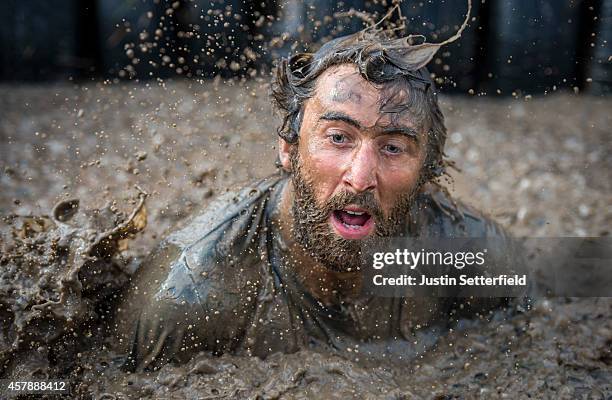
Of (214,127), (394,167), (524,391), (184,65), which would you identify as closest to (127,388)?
(394,167)

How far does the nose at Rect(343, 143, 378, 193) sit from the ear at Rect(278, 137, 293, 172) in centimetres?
48

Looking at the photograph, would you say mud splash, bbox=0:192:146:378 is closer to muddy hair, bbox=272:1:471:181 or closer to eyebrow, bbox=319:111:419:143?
muddy hair, bbox=272:1:471:181

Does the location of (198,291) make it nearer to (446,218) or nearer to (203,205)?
(203,205)

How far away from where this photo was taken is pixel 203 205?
4012 millimetres

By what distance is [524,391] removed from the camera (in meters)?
3.77

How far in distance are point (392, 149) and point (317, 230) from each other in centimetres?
49

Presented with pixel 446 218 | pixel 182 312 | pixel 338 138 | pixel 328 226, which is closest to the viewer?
pixel 338 138

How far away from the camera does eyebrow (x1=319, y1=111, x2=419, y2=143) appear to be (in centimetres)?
318

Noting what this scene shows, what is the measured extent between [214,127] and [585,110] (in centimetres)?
469

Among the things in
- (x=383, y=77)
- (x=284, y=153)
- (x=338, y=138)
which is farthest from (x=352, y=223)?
(x=383, y=77)

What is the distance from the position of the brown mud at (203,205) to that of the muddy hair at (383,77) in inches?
26.9

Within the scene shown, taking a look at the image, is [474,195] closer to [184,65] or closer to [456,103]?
[456,103]

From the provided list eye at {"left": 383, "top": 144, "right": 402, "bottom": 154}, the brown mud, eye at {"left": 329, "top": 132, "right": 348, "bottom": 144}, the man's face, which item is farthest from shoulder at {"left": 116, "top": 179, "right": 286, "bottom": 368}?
eye at {"left": 383, "top": 144, "right": 402, "bottom": 154}

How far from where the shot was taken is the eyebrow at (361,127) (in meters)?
3.18
